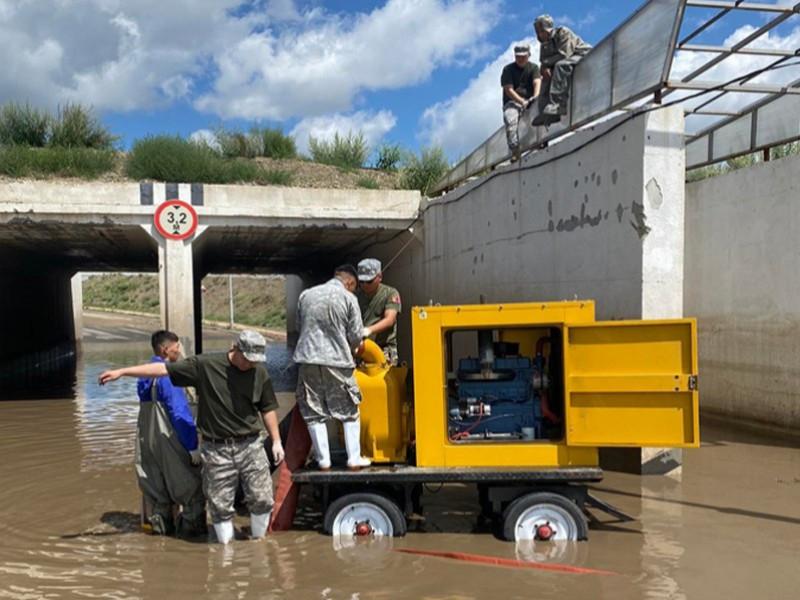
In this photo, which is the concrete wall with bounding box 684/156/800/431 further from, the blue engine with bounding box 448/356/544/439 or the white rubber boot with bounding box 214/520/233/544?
the white rubber boot with bounding box 214/520/233/544

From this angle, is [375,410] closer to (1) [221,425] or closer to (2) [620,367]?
(1) [221,425]

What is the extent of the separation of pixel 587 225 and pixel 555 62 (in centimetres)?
244

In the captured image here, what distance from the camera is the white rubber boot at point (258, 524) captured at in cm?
548

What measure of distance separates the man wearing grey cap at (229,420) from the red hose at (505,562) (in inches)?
48.8

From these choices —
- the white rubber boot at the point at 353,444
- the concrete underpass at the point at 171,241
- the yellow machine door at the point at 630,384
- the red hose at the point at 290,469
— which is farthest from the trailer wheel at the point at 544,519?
the concrete underpass at the point at 171,241

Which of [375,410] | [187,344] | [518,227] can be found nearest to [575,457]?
[375,410]

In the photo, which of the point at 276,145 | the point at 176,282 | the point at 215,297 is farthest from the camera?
the point at 215,297

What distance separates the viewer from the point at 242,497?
632 centimetres

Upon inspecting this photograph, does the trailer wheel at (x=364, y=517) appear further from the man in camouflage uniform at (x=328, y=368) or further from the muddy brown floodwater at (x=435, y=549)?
the man in camouflage uniform at (x=328, y=368)

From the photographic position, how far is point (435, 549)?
525 cm

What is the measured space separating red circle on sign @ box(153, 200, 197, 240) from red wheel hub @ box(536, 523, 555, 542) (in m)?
9.27

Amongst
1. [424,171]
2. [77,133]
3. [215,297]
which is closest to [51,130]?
[77,133]

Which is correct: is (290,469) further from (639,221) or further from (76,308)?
(76,308)

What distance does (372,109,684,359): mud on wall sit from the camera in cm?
695
